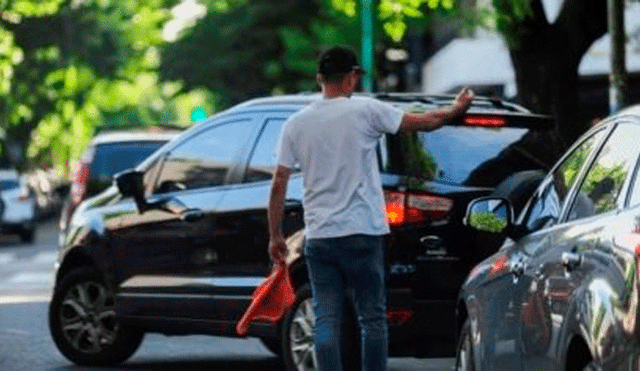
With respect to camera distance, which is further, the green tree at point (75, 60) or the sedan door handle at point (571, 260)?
the green tree at point (75, 60)

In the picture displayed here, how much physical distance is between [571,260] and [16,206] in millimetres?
42807

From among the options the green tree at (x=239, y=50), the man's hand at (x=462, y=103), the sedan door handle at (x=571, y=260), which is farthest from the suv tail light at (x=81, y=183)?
the green tree at (x=239, y=50)

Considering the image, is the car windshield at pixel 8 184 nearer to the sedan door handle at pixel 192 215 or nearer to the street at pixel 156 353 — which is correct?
the street at pixel 156 353

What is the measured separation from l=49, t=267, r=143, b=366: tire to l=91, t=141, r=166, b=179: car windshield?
7978mm

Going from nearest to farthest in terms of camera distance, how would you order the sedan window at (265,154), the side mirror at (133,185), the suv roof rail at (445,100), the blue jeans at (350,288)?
the blue jeans at (350,288) < the suv roof rail at (445,100) < the sedan window at (265,154) < the side mirror at (133,185)

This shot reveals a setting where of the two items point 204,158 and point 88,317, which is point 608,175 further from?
point 88,317

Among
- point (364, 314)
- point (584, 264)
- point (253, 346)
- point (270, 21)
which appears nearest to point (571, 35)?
point (253, 346)

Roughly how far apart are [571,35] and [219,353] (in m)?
8.58

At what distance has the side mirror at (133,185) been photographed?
14234mm

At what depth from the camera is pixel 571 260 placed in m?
7.48

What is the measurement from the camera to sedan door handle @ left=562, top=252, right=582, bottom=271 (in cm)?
742

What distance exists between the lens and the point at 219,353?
16.2 m

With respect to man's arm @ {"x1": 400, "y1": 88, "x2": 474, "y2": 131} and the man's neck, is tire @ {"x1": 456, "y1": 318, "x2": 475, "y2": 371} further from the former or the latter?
the man's neck

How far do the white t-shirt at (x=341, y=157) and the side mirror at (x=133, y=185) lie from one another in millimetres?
3818
